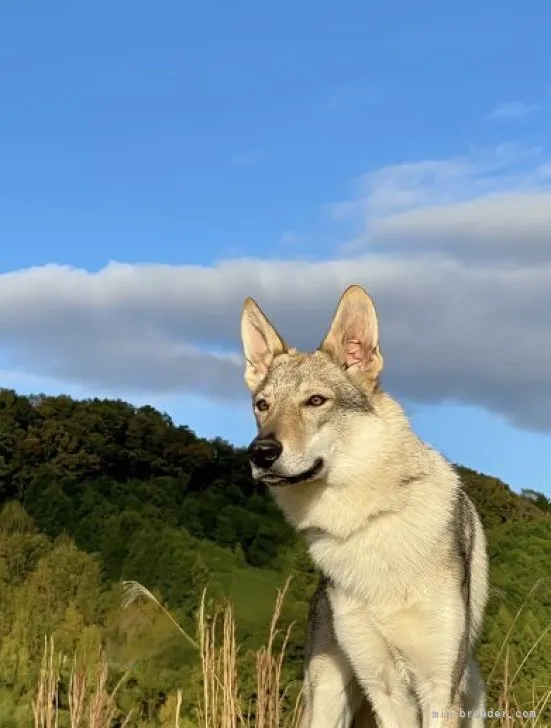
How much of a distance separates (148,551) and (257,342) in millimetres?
8232

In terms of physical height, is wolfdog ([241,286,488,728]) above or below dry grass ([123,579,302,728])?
above

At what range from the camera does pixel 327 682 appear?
20.8 feet

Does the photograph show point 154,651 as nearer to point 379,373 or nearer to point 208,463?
point 379,373

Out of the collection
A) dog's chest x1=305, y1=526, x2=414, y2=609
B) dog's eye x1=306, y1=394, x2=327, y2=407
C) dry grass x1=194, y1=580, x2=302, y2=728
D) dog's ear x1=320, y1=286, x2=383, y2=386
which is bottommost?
dry grass x1=194, y1=580, x2=302, y2=728

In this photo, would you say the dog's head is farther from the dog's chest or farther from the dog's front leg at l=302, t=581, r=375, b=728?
Answer: the dog's front leg at l=302, t=581, r=375, b=728

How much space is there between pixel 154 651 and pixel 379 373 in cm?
566

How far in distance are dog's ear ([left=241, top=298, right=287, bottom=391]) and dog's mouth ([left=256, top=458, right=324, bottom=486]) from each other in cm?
93

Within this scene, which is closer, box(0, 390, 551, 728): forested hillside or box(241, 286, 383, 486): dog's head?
box(241, 286, 383, 486): dog's head

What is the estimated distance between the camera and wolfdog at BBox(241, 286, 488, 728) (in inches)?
229

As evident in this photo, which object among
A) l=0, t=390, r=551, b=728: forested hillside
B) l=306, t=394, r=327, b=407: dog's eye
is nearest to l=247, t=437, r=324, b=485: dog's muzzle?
l=306, t=394, r=327, b=407: dog's eye

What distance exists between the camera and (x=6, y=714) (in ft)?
28.4

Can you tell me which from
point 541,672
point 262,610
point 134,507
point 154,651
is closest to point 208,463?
point 134,507

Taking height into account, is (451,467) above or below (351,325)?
below

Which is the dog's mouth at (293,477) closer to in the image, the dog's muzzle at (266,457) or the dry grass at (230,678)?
the dog's muzzle at (266,457)
